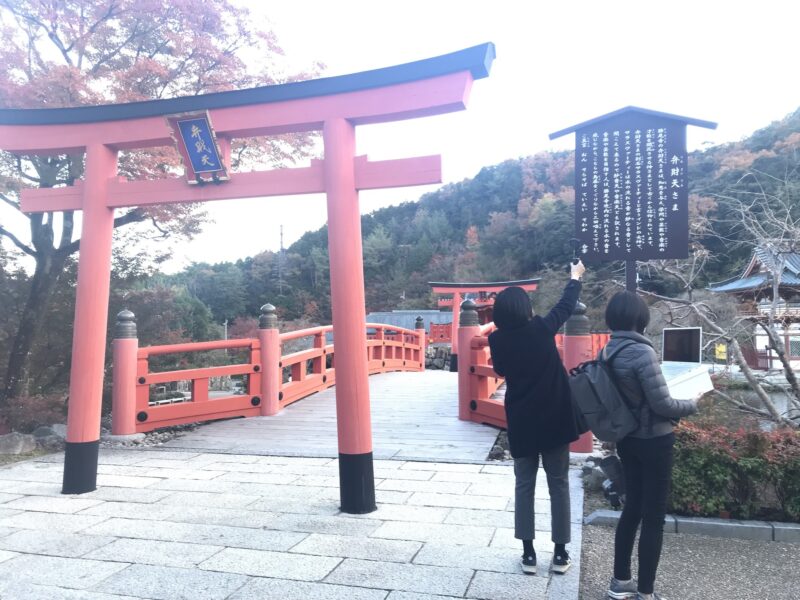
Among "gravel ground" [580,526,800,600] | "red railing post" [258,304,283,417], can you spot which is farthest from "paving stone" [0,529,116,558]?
"red railing post" [258,304,283,417]

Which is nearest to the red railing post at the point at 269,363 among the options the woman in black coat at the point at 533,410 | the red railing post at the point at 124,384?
the red railing post at the point at 124,384

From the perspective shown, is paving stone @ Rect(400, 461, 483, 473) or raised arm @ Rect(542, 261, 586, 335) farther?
paving stone @ Rect(400, 461, 483, 473)

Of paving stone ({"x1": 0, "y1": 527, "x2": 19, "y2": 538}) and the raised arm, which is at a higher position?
the raised arm

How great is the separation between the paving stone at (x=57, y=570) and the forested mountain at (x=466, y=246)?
58.9 ft

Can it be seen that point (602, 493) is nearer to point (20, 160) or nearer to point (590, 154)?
point (590, 154)

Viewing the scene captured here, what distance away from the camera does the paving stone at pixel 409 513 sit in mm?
3863

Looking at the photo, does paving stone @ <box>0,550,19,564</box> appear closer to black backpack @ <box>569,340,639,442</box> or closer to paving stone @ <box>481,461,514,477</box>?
black backpack @ <box>569,340,639,442</box>

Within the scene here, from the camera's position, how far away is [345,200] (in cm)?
413

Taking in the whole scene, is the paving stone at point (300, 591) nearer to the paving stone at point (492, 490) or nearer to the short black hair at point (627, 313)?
the short black hair at point (627, 313)

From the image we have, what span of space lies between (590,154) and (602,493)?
99.2 inches

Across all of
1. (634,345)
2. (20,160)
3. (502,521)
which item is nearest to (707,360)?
(502,521)

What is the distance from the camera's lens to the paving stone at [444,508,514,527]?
3.75 metres

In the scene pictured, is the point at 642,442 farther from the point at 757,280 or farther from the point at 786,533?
the point at 757,280

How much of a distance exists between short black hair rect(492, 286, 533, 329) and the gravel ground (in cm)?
133
